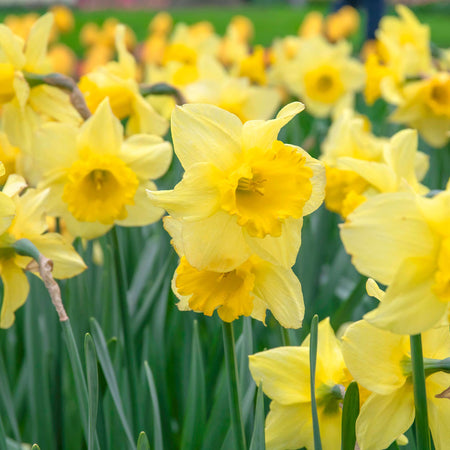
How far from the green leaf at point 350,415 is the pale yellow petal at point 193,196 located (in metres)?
0.31

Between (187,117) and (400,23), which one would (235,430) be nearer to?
(187,117)

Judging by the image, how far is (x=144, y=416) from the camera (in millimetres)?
1438

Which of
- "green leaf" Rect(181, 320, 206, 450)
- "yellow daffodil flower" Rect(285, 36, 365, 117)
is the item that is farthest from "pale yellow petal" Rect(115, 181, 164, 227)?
A: "yellow daffodil flower" Rect(285, 36, 365, 117)

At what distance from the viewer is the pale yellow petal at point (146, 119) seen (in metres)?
1.82

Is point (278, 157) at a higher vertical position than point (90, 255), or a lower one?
higher

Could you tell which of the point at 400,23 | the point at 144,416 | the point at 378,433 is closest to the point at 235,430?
the point at 378,433

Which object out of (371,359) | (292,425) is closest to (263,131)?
(371,359)

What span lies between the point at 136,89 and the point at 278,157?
38.4 inches

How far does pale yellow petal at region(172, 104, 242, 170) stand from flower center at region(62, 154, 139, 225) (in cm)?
55

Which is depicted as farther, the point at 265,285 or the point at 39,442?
the point at 39,442

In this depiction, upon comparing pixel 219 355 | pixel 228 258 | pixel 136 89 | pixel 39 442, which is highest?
pixel 228 258

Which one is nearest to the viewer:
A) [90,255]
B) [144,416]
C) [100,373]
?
[100,373]

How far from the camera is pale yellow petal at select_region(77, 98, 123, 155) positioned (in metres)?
1.50

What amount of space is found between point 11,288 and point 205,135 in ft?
1.77
